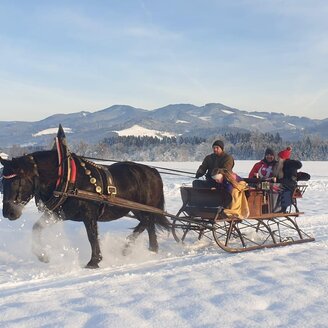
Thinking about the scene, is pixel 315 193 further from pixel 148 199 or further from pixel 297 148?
pixel 297 148

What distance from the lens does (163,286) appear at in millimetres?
5305

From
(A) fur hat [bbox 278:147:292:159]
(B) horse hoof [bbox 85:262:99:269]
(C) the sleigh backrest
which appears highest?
(A) fur hat [bbox 278:147:292:159]

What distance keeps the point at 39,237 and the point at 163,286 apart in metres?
2.53

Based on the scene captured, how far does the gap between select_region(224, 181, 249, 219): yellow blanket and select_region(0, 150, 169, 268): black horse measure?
1.44 meters

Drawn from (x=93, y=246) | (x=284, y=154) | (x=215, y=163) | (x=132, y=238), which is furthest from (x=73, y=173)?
(x=284, y=154)

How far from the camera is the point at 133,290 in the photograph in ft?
16.9

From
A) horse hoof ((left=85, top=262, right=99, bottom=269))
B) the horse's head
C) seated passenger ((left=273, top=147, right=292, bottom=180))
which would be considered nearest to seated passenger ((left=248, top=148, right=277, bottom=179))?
seated passenger ((left=273, top=147, right=292, bottom=180))

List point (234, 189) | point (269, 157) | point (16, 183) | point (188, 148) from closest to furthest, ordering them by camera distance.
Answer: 1. point (16, 183)
2. point (234, 189)
3. point (269, 157)
4. point (188, 148)

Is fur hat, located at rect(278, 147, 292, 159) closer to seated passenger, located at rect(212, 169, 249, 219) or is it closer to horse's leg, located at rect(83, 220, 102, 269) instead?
seated passenger, located at rect(212, 169, 249, 219)

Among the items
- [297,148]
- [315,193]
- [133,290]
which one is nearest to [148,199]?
[133,290]

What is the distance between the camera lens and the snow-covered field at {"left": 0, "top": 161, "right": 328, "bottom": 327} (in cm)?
426

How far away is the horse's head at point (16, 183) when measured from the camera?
250 inches

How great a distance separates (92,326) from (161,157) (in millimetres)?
107662

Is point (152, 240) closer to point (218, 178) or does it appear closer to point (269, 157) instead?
point (218, 178)
